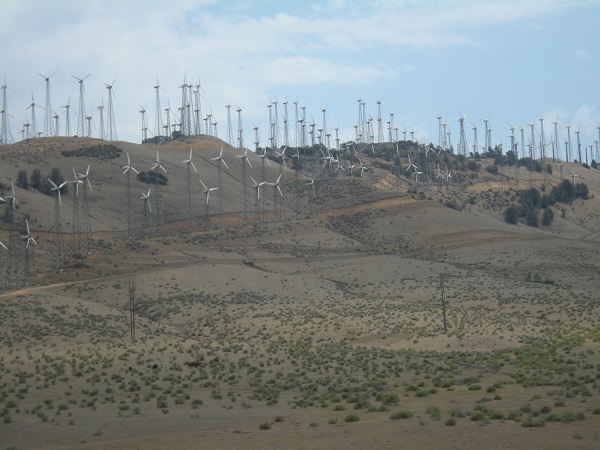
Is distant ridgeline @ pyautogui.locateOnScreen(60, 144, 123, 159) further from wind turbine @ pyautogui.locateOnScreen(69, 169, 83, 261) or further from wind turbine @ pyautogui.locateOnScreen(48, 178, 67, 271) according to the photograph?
wind turbine @ pyautogui.locateOnScreen(48, 178, 67, 271)

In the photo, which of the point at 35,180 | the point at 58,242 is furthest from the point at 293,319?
the point at 35,180

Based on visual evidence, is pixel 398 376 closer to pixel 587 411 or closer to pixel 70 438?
pixel 587 411

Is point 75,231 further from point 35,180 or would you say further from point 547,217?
point 547,217

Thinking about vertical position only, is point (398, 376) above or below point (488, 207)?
below

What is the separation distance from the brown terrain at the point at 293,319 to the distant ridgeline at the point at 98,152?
84.7 inches

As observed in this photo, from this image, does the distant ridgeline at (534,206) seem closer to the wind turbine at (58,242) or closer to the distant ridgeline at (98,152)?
the distant ridgeline at (98,152)

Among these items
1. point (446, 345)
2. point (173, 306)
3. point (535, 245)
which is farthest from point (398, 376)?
point (535, 245)

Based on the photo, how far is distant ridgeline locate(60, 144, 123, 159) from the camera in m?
180

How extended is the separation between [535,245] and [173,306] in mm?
64753

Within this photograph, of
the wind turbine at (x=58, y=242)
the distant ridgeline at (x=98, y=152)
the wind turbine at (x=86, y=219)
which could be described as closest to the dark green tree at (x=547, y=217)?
the distant ridgeline at (x=98, y=152)

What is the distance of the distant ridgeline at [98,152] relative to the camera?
18012cm

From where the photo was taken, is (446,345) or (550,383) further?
(446,345)

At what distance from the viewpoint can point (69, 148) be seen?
18588 centimetres

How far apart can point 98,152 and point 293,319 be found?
106 m
